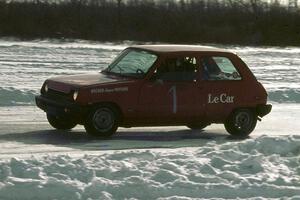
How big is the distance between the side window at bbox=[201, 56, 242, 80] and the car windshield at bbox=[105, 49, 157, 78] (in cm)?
98

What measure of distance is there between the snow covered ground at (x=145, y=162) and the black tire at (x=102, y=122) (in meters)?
0.20

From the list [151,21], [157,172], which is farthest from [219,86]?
[151,21]

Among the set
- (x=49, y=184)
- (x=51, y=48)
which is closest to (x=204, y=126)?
(x=49, y=184)

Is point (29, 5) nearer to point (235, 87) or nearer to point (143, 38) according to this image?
point (143, 38)

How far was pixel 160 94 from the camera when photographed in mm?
12555

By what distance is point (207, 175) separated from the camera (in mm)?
8125

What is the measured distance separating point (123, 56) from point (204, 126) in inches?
82.7

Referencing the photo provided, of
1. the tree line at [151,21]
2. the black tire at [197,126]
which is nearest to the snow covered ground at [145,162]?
the black tire at [197,126]

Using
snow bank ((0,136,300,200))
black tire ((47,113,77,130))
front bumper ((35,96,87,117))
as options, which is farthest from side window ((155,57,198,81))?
snow bank ((0,136,300,200))

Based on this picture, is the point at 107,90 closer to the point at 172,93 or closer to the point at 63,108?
the point at 63,108

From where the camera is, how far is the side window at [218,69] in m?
13.1

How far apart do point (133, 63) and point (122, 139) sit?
1.42 meters

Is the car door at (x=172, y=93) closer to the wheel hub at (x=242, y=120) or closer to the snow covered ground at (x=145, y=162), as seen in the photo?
the snow covered ground at (x=145, y=162)

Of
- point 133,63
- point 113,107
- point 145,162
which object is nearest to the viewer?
point 145,162
